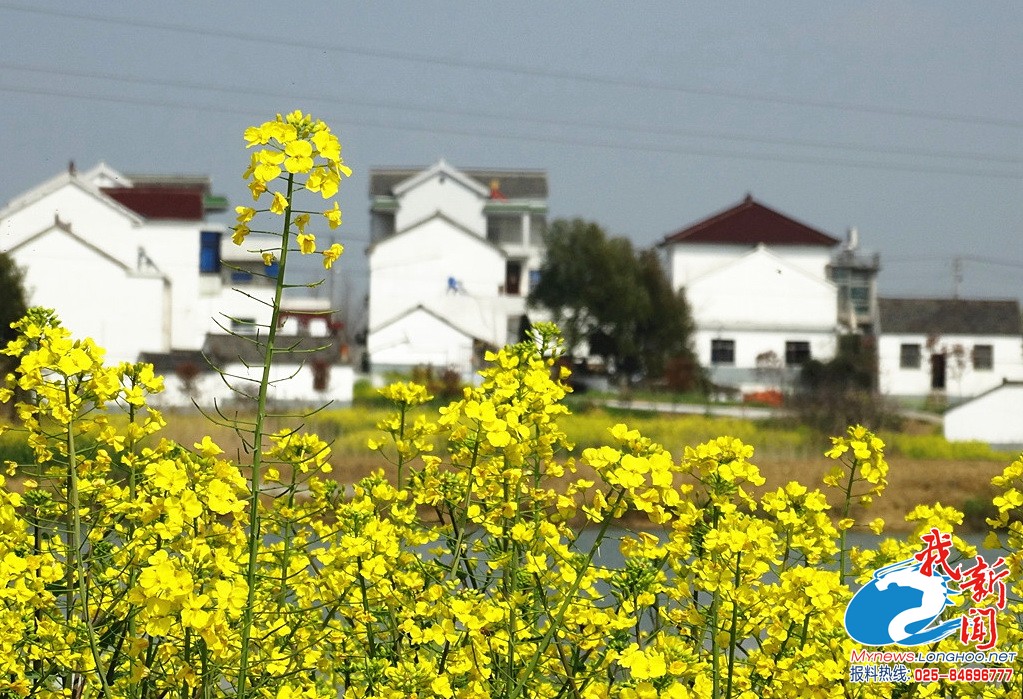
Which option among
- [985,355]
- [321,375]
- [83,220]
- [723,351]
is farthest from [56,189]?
[985,355]

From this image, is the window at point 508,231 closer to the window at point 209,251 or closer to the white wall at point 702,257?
the white wall at point 702,257

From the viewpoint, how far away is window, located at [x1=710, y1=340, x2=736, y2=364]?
1400 inches

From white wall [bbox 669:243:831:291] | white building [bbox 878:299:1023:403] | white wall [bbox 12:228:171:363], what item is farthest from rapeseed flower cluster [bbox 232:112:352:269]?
white wall [bbox 669:243:831:291]

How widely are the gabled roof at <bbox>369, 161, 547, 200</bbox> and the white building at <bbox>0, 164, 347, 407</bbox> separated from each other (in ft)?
19.8

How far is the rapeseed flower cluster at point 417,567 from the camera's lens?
2.27 metres

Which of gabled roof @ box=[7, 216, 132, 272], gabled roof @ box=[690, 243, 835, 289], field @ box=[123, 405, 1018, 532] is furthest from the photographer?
gabled roof @ box=[690, 243, 835, 289]

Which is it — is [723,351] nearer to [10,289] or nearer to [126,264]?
[126,264]

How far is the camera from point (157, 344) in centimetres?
2922

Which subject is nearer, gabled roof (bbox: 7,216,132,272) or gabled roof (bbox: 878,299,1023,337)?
gabled roof (bbox: 7,216,132,272)

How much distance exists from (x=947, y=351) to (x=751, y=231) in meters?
7.11

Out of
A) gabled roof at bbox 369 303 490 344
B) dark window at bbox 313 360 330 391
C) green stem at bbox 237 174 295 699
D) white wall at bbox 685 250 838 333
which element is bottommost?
green stem at bbox 237 174 295 699

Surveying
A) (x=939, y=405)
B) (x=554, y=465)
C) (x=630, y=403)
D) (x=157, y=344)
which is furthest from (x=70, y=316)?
(x=554, y=465)

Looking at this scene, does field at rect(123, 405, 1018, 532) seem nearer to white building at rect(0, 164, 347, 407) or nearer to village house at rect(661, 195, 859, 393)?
white building at rect(0, 164, 347, 407)

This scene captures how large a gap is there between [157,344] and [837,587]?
28.0 meters
